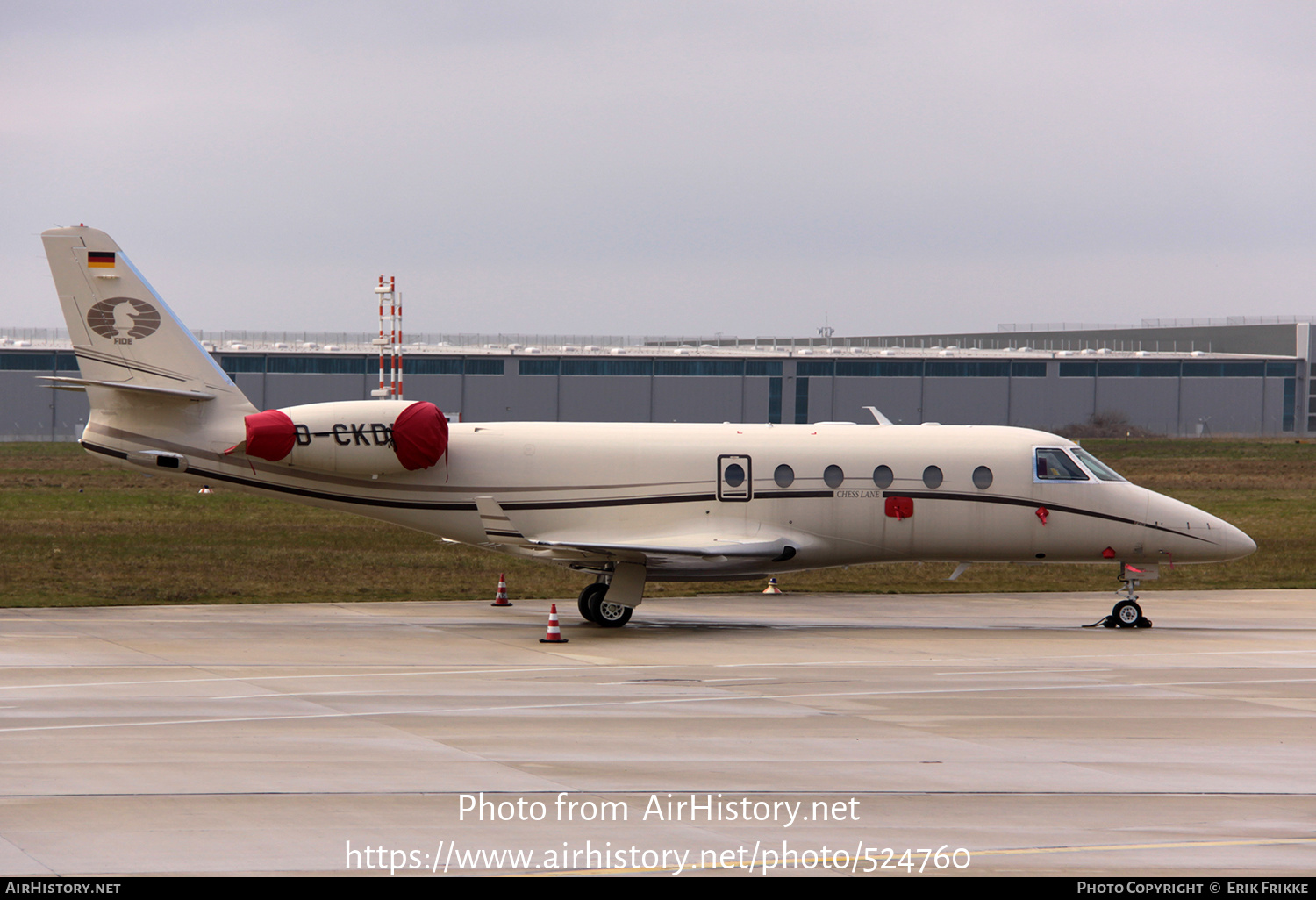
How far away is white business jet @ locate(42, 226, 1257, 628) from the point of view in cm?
2294

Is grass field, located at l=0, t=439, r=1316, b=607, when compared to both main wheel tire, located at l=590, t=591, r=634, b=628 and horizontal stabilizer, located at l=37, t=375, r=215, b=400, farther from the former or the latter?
main wheel tire, located at l=590, t=591, r=634, b=628

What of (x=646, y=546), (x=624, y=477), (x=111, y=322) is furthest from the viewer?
(x=624, y=477)

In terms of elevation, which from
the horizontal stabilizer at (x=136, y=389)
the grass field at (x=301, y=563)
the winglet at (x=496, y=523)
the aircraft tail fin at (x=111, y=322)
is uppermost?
the aircraft tail fin at (x=111, y=322)

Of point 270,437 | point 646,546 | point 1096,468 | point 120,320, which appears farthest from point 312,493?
point 1096,468

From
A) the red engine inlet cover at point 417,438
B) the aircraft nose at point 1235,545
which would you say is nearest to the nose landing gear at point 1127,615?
the aircraft nose at point 1235,545

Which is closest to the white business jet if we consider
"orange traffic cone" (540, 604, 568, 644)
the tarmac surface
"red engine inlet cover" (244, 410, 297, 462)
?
"red engine inlet cover" (244, 410, 297, 462)

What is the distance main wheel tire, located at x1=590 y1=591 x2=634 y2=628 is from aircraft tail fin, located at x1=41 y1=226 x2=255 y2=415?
6872 mm

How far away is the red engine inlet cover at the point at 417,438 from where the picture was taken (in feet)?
75.4

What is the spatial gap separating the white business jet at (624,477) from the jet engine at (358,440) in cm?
3

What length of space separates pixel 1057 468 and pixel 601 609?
8364 mm

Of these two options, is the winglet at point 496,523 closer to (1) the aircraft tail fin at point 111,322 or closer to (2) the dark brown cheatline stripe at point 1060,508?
(1) the aircraft tail fin at point 111,322

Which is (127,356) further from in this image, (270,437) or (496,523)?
(496,523)

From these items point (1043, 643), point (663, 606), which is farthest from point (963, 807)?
point (663, 606)

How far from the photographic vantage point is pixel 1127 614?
24.3 metres
